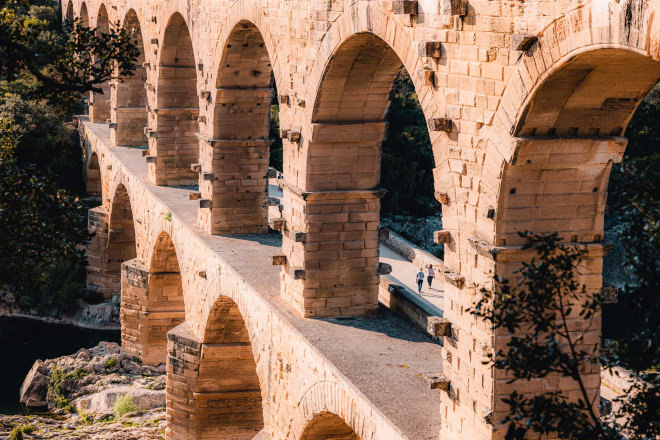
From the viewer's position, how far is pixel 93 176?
106 feet

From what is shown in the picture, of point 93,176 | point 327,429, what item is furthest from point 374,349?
point 93,176

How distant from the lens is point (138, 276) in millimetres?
21750

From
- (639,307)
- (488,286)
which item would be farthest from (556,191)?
(639,307)

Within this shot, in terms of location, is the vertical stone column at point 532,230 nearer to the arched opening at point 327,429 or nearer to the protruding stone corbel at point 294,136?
the arched opening at point 327,429

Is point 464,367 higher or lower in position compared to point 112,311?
higher

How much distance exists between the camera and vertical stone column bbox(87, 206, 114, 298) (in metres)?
27.5

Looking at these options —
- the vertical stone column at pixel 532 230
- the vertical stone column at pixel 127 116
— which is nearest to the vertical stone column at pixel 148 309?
the vertical stone column at pixel 127 116

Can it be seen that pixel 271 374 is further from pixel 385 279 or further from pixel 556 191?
pixel 556 191

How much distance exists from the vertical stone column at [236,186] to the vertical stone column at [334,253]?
468 cm

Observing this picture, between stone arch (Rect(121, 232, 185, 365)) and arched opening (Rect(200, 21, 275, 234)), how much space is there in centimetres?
358

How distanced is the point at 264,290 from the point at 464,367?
549 cm

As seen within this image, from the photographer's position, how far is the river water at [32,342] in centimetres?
2412

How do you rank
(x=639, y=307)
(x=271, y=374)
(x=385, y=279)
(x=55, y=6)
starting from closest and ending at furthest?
1. (x=639, y=307)
2. (x=271, y=374)
3. (x=385, y=279)
4. (x=55, y=6)

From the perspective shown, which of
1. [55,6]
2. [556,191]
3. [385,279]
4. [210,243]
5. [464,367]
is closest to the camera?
[556,191]
